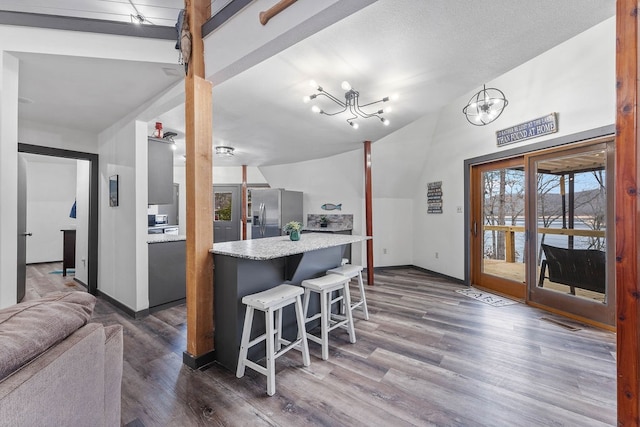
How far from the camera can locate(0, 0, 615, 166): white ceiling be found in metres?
1.64

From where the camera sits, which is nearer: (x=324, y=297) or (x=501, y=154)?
(x=324, y=297)

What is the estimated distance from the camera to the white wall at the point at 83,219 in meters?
4.04

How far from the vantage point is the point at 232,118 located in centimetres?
337

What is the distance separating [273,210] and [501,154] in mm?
4129

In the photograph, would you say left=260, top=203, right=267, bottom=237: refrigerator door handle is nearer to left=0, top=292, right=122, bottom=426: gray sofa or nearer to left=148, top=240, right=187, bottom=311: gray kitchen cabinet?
left=148, top=240, right=187, bottom=311: gray kitchen cabinet

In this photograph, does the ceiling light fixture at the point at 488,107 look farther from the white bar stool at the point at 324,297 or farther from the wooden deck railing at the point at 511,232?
the white bar stool at the point at 324,297

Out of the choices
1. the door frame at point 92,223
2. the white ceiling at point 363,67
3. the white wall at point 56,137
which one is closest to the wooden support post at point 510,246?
the white ceiling at point 363,67

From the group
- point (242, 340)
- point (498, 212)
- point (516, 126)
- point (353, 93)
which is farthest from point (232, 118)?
point (498, 212)

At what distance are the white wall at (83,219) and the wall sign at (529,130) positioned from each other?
5825 millimetres

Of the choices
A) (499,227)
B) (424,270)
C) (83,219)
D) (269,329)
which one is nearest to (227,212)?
(83,219)

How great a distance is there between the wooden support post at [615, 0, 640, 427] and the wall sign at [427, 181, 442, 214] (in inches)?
158

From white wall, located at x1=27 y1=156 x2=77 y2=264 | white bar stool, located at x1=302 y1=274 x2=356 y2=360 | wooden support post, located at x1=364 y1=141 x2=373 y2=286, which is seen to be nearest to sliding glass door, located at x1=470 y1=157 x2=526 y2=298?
wooden support post, located at x1=364 y1=141 x2=373 y2=286

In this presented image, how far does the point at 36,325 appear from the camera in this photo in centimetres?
86

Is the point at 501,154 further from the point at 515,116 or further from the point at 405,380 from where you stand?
the point at 405,380
